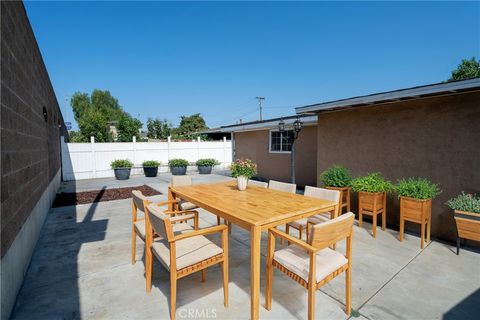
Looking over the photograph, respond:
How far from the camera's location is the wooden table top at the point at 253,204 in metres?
2.27

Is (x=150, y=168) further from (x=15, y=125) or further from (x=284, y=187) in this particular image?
(x=284, y=187)

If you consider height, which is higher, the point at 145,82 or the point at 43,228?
the point at 145,82

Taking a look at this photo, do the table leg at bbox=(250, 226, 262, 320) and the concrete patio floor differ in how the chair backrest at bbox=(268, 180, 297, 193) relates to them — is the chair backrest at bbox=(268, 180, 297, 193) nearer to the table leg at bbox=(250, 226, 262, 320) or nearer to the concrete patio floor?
the concrete patio floor

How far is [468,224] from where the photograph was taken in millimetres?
3262

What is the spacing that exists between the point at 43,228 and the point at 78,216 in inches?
32.3

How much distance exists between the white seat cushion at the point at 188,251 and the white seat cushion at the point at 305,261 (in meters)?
0.64

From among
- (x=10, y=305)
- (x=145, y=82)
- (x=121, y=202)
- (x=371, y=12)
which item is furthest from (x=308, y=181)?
(x=145, y=82)

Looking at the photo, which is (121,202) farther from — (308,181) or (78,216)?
(308,181)

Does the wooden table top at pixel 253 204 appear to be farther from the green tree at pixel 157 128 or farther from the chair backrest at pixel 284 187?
the green tree at pixel 157 128

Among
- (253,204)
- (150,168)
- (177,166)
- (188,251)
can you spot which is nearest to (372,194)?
(253,204)

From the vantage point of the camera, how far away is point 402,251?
3500 millimetres

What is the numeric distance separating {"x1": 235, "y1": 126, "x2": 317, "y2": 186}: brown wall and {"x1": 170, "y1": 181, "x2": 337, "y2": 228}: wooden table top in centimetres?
527

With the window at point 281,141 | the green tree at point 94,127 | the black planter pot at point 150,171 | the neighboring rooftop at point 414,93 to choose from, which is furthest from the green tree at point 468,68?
the green tree at point 94,127

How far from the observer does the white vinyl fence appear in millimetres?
11320
